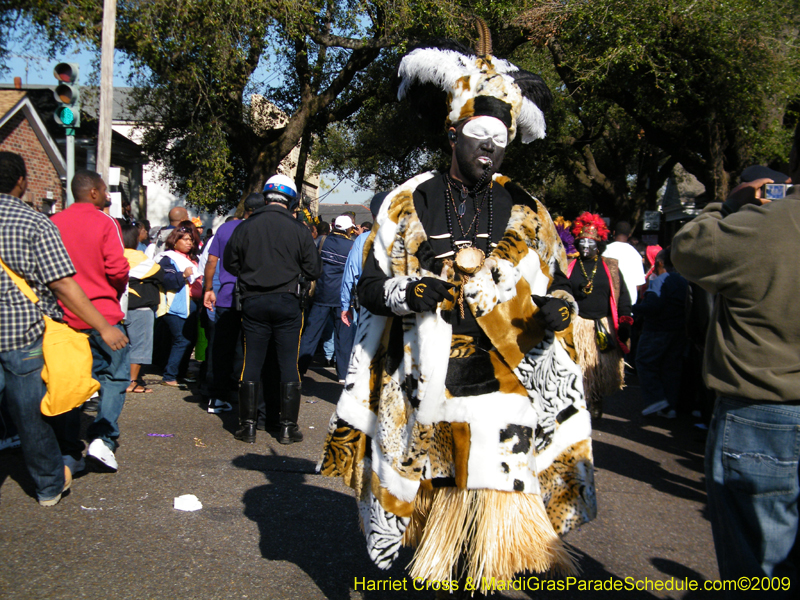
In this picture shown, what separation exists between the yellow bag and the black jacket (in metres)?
1.80

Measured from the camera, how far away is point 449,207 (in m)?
2.64

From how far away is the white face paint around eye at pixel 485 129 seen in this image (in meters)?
2.61

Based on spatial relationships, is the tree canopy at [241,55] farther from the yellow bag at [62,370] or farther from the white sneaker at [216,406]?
the yellow bag at [62,370]

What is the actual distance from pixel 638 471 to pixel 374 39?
10.9m

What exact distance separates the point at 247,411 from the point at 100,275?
167 cm

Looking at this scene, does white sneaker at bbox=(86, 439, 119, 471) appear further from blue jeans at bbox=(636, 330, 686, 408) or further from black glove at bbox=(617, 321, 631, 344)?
blue jeans at bbox=(636, 330, 686, 408)

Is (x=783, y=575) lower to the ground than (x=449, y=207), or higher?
lower

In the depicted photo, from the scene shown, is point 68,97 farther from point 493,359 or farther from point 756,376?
point 756,376

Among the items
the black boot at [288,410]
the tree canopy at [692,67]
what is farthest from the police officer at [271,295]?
the tree canopy at [692,67]

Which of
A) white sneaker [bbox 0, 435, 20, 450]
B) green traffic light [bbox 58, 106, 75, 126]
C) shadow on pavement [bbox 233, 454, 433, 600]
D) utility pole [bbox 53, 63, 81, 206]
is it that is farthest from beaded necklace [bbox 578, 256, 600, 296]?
green traffic light [bbox 58, 106, 75, 126]

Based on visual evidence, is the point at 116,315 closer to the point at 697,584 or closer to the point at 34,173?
the point at 697,584

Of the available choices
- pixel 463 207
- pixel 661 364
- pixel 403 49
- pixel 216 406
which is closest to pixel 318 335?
pixel 216 406

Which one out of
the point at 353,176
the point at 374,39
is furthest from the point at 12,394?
the point at 353,176

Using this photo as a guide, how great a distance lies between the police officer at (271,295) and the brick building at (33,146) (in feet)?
54.3
